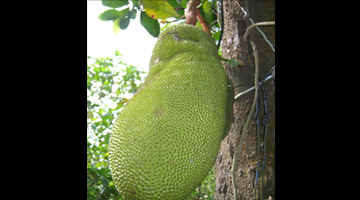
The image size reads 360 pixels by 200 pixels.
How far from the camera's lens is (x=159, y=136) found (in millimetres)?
623

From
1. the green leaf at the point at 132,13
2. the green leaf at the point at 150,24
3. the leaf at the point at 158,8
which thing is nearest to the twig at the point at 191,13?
the leaf at the point at 158,8

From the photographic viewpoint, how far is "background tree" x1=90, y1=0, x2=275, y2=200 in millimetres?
843

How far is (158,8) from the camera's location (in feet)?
3.59

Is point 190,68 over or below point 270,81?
over

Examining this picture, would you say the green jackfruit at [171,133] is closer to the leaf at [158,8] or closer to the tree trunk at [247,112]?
the tree trunk at [247,112]

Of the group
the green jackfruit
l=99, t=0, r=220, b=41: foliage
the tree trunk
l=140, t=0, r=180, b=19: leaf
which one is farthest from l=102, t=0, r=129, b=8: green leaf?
the green jackfruit

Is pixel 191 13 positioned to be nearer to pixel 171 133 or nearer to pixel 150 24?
pixel 150 24

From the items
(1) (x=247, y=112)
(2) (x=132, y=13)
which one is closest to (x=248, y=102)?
(1) (x=247, y=112)

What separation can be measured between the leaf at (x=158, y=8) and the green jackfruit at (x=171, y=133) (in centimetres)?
31

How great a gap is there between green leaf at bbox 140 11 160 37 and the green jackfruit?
497 mm
